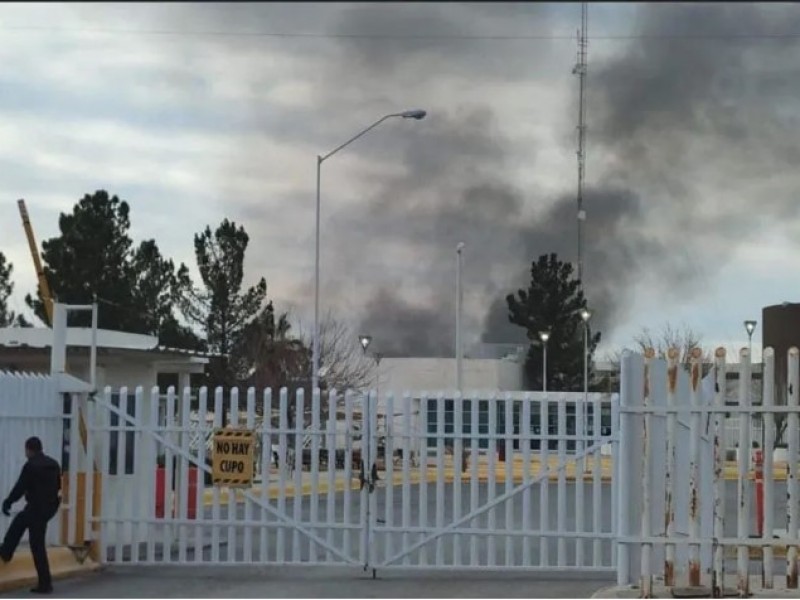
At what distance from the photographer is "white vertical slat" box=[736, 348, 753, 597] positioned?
32.5ft

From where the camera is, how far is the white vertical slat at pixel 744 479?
9.91 meters

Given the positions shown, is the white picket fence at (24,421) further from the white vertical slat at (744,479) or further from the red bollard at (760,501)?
the red bollard at (760,501)

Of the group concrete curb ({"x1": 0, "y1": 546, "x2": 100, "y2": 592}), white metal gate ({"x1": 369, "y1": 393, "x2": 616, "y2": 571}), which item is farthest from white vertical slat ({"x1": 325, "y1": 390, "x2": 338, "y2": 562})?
concrete curb ({"x1": 0, "y1": 546, "x2": 100, "y2": 592})

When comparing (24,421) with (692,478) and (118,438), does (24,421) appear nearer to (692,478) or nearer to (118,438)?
(118,438)

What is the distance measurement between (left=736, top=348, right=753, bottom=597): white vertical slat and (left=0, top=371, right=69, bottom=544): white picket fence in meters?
7.66

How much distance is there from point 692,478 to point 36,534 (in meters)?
6.69

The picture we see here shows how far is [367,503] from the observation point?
13.3 m

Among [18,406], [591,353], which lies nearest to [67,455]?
[18,406]

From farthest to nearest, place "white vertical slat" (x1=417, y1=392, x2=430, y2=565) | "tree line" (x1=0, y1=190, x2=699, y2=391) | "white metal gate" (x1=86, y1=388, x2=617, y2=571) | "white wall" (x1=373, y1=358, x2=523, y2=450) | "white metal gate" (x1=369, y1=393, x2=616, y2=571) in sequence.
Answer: "white wall" (x1=373, y1=358, x2=523, y2=450), "tree line" (x1=0, y1=190, x2=699, y2=391), "white vertical slat" (x1=417, y1=392, x2=430, y2=565), "white metal gate" (x1=86, y1=388, x2=617, y2=571), "white metal gate" (x1=369, y1=393, x2=616, y2=571)

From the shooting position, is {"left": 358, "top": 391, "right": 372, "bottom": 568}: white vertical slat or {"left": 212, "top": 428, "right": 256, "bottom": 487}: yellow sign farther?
{"left": 212, "top": 428, "right": 256, "bottom": 487}: yellow sign

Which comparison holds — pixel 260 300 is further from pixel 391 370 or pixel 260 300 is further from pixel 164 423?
pixel 164 423

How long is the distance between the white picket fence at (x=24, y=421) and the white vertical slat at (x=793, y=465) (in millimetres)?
8239

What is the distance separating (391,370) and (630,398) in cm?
5849

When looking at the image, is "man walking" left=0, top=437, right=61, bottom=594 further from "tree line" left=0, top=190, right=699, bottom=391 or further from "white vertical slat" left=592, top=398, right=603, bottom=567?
"tree line" left=0, top=190, right=699, bottom=391
